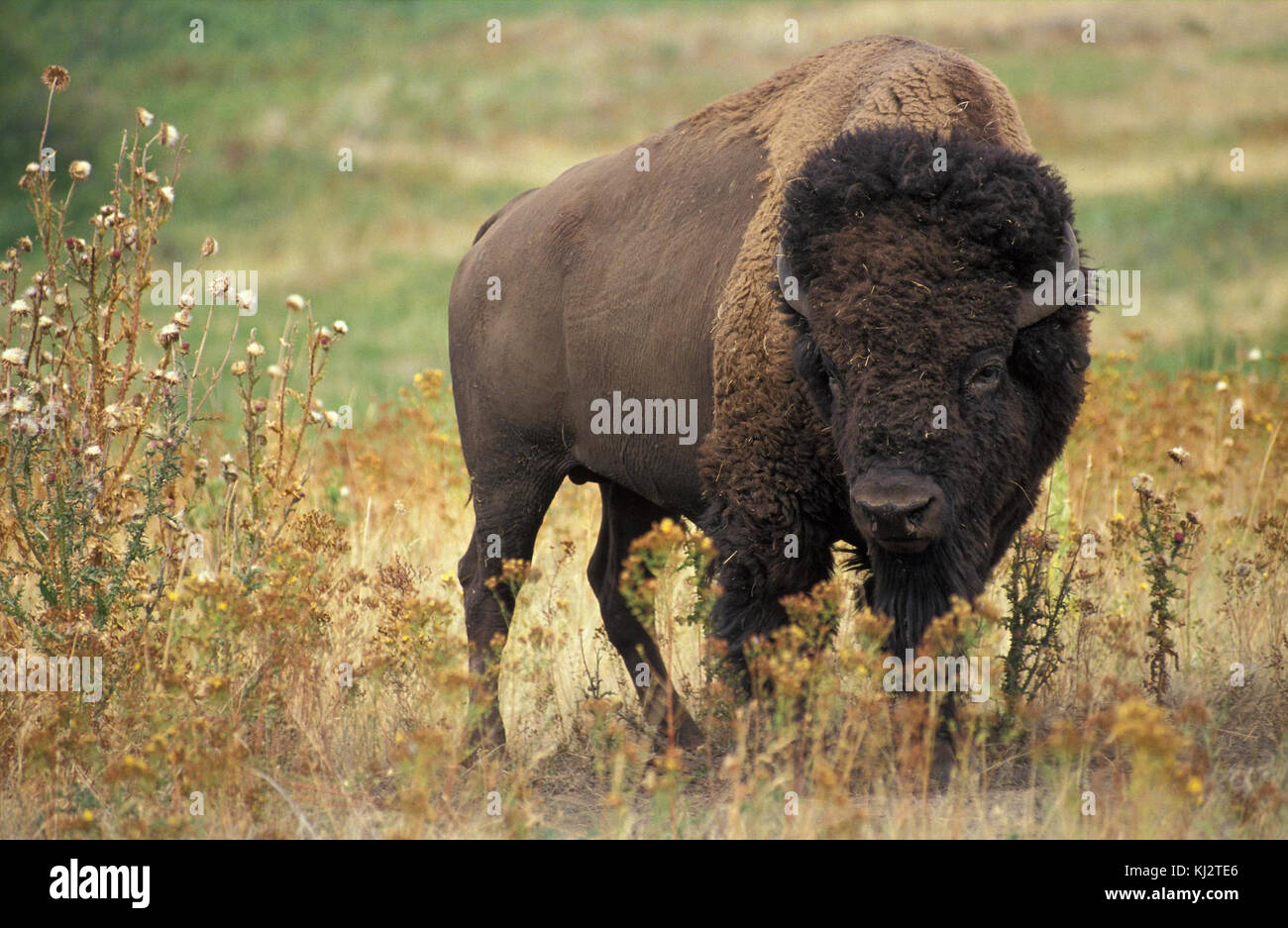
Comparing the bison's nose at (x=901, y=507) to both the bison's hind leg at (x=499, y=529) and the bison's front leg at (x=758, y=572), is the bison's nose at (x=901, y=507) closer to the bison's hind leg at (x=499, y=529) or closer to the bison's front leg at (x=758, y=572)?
the bison's front leg at (x=758, y=572)

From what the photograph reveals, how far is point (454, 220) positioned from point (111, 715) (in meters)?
31.3

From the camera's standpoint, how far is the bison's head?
14.4 ft

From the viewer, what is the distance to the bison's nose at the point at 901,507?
13.9 feet

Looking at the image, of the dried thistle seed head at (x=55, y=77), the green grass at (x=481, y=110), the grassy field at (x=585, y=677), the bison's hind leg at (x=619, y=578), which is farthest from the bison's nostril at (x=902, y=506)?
the green grass at (x=481, y=110)

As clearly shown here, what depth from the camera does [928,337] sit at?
4.41 meters

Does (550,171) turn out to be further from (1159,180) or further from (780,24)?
(1159,180)

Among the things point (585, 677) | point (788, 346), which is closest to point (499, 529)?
point (585, 677)

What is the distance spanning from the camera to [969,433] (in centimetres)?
446

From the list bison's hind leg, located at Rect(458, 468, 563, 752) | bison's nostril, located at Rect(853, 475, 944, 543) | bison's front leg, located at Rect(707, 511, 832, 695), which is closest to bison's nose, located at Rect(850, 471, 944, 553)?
bison's nostril, located at Rect(853, 475, 944, 543)

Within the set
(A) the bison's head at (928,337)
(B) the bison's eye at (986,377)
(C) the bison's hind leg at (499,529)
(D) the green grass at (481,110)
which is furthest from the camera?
(D) the green grass at (481,110)

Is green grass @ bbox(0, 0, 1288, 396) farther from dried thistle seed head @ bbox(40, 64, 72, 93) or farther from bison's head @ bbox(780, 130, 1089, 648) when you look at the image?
bison's head @ bbox(780, 130, 1089, 648)

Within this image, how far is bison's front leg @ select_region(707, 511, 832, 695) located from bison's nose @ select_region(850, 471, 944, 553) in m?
0.63

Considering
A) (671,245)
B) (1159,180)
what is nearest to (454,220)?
(1159,180)

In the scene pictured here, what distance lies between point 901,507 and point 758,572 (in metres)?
0.93
